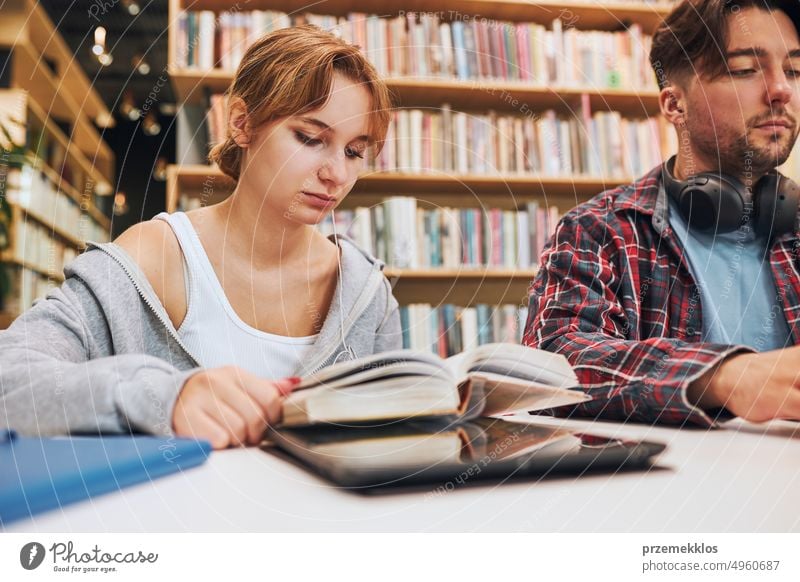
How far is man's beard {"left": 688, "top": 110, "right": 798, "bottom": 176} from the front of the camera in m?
0.84

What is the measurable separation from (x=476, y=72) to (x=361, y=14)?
284 millimetres

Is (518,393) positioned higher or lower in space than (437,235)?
lower

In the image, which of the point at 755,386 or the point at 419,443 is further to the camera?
the point at 755,386

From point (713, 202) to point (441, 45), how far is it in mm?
750

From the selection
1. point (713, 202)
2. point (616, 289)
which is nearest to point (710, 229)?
point (713, 202)

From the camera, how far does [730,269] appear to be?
2.86 feet

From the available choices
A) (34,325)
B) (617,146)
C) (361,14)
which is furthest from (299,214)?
(617,146)

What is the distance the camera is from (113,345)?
2.23ft

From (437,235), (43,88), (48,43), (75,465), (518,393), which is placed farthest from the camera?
(43,88)

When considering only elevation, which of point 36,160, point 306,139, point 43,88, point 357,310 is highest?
point 43,88

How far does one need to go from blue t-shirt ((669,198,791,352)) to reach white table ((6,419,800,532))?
1.34 ft

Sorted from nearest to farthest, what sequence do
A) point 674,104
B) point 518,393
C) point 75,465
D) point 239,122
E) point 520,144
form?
point 75,465 < point 518,393 < point 239,122 < point 674,104 < point 520,144

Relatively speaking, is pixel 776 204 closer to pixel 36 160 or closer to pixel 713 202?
pixel 713 202

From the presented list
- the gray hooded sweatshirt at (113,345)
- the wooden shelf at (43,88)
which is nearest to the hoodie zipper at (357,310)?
the gray hooded sweatshirt at (113,345)
